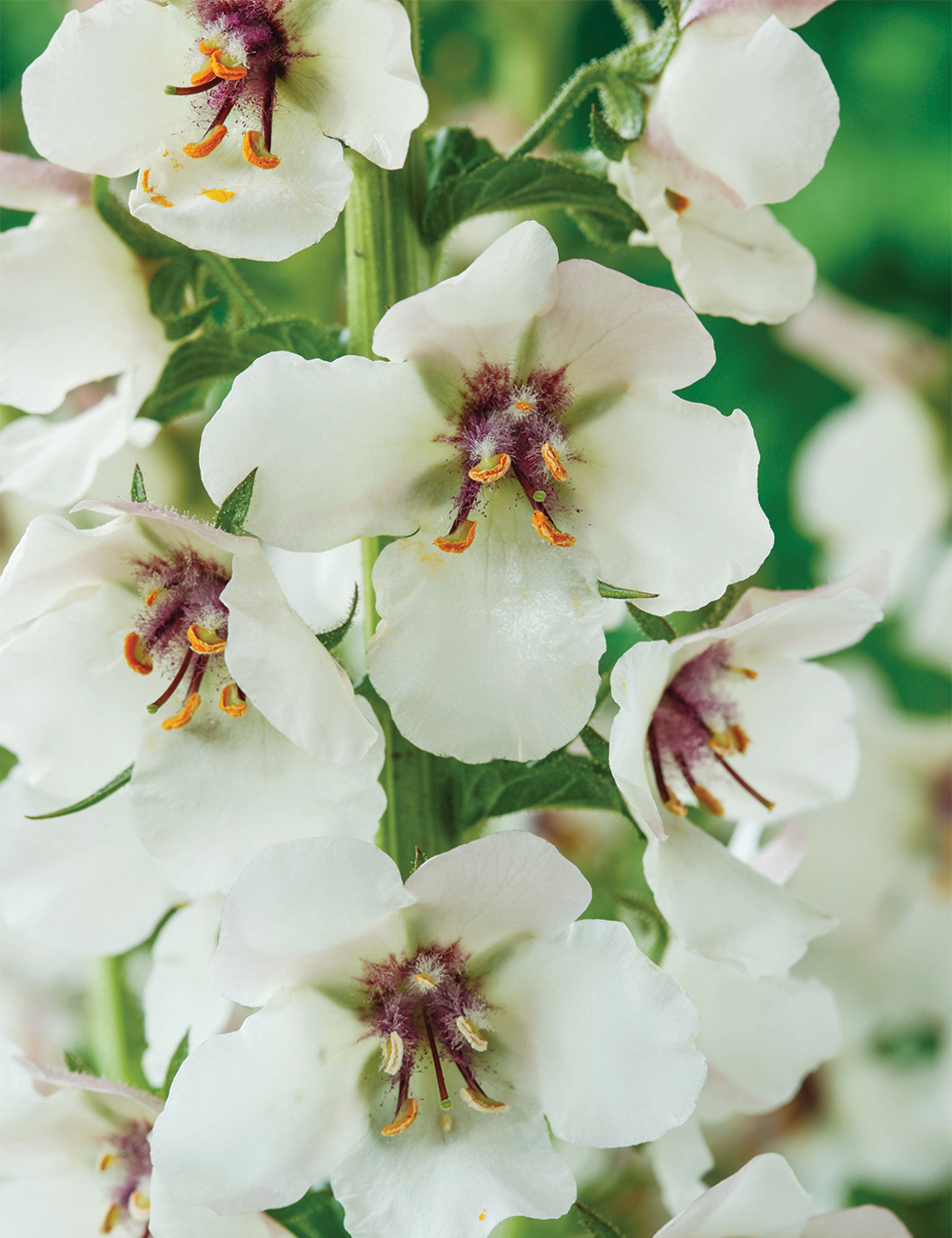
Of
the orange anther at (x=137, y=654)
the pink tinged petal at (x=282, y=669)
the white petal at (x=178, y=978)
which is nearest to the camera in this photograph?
the pink tinged petal at (x=282, y=669)

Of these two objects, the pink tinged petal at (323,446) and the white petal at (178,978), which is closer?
the pink tinged petal at (323,446)

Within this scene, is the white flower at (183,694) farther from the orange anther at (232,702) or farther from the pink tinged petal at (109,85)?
the pink tinged petal at (109,85)

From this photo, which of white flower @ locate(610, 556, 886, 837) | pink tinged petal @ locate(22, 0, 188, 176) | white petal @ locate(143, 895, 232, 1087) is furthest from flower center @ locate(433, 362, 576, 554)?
white petal @ locate(143, 895, 232, 1087)

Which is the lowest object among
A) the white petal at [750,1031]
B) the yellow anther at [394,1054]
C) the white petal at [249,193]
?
the white petal at [750,1031]

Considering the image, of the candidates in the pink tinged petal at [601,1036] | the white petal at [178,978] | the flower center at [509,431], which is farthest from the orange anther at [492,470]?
the white petal at [178,978]

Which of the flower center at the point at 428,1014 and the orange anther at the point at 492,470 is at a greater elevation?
the orange anther at the point at 492,470

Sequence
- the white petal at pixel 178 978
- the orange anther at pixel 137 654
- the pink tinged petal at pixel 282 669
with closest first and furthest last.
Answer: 1. the pink tinged petal at pixel 282 669
2. the orange anther at pixel 137 654
3. the white petal at pixel 178 978

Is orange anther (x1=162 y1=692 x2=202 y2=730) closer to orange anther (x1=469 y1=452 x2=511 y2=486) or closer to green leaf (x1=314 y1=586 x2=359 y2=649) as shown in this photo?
green leaf (x1=314 y1=586 x2=359 y2=649)
